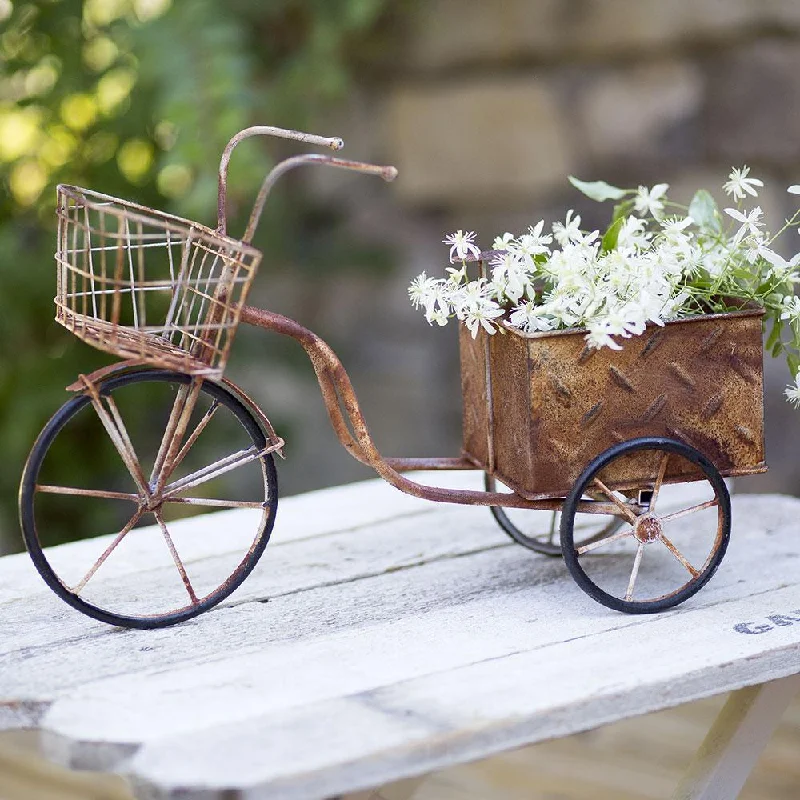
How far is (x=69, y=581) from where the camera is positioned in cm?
129

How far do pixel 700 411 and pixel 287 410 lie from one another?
1564mm

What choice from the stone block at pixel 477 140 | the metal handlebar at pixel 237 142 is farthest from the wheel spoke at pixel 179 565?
the stone block at pixel 477 140

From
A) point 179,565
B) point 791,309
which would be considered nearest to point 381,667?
point 179,565

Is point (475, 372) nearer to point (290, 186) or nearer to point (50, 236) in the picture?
point (50, 236)

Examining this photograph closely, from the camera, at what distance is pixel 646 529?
1200mm

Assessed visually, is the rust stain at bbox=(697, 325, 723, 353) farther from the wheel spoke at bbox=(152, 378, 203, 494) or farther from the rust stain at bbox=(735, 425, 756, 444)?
the wheel spoke at bbox=(152, 378, 203, 494)

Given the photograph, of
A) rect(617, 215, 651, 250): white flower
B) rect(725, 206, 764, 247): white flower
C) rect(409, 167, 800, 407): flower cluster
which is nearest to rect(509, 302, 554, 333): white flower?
rect(409, 167, 800, 407): flower cluster

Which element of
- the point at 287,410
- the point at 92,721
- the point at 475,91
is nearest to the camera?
the point at 92,721

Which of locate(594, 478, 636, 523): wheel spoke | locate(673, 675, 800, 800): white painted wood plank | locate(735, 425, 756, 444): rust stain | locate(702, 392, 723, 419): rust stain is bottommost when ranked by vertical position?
locate(673, 675, 800, 800): white painted wood plank

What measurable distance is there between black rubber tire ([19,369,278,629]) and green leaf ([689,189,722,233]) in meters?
0.55

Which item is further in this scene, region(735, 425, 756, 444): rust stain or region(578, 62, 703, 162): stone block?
region(578, 62, 703, 162): stone block

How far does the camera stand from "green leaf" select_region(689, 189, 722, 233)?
132cm

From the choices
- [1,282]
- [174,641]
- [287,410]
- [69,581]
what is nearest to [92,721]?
[174,641]

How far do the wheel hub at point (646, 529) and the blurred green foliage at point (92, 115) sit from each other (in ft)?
3.29
